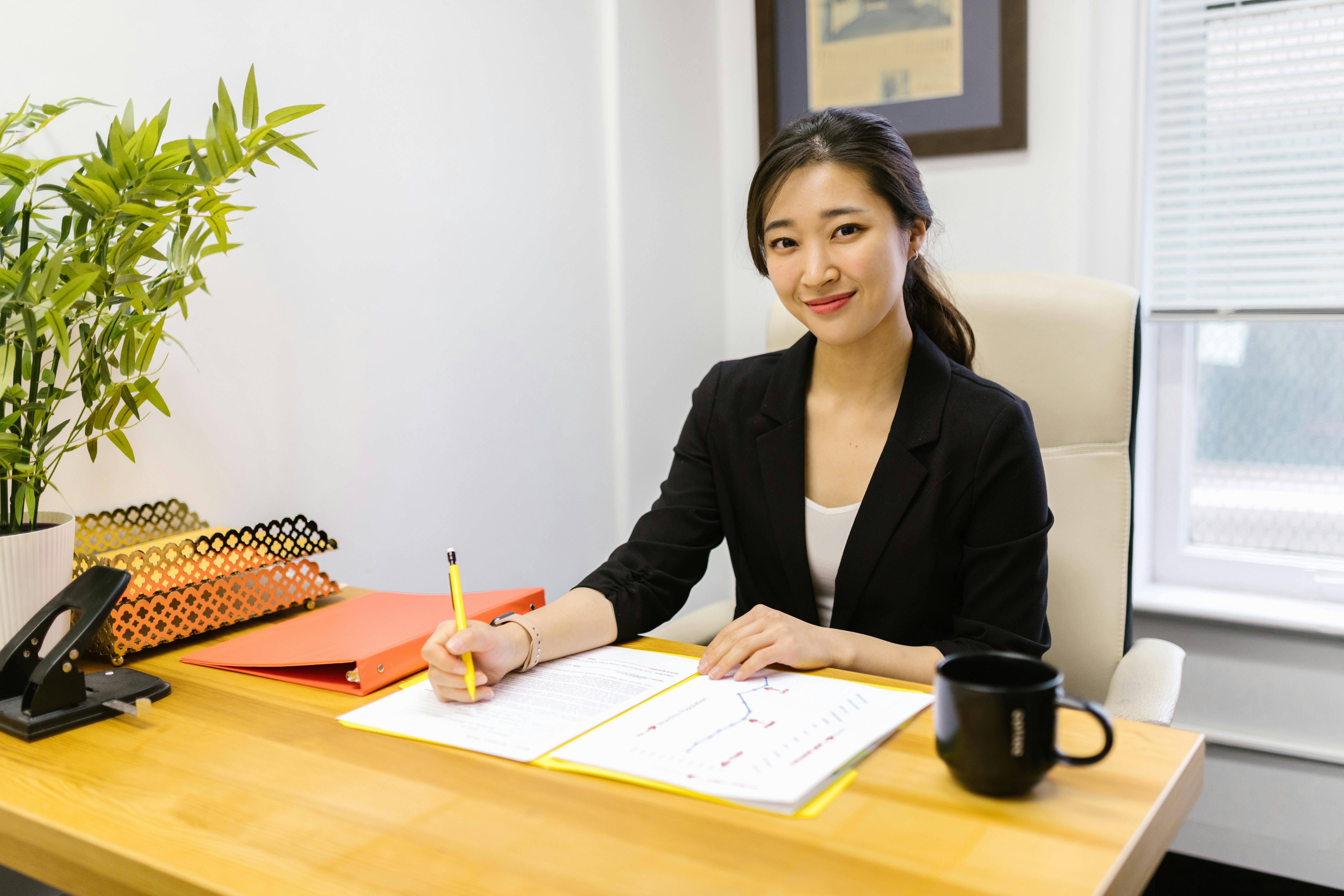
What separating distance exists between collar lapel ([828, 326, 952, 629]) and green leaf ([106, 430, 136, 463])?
81 centimetres

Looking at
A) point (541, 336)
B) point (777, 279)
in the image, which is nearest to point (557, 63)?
point (541, 336)

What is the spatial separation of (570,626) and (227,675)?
0.33m

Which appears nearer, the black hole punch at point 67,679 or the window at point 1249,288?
the black hole punch at point 67,679

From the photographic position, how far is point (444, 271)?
172 cm

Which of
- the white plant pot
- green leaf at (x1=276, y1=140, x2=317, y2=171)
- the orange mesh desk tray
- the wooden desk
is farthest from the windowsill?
the white plant pot

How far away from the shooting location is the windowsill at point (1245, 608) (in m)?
1.88

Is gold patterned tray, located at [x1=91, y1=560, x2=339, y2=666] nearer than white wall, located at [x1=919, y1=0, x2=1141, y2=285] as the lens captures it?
Yes

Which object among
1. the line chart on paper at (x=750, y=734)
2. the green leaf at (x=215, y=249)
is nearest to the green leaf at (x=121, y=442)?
the green leaf at (x=215, y=249)

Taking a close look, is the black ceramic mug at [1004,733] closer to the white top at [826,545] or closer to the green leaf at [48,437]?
the white top at [826,545]

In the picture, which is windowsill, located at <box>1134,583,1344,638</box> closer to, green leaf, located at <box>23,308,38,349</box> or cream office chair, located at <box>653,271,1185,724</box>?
cream office chair, located at <box>653,271,1185,724</box>

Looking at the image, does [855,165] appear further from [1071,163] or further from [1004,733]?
[1071,163]

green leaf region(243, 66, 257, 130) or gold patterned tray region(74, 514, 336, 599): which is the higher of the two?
green leaf region(243, 66, 257, 130)

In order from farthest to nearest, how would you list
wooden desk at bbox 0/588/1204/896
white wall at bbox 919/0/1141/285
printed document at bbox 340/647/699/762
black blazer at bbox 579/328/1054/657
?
white wall at bbox 919/0/1141/285, black blazer at bbox 579/328/1054/657, printed document at bbox 340/647/699/762, wooden desk at bbox 0/588/1204/896

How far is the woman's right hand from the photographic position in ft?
2.95
